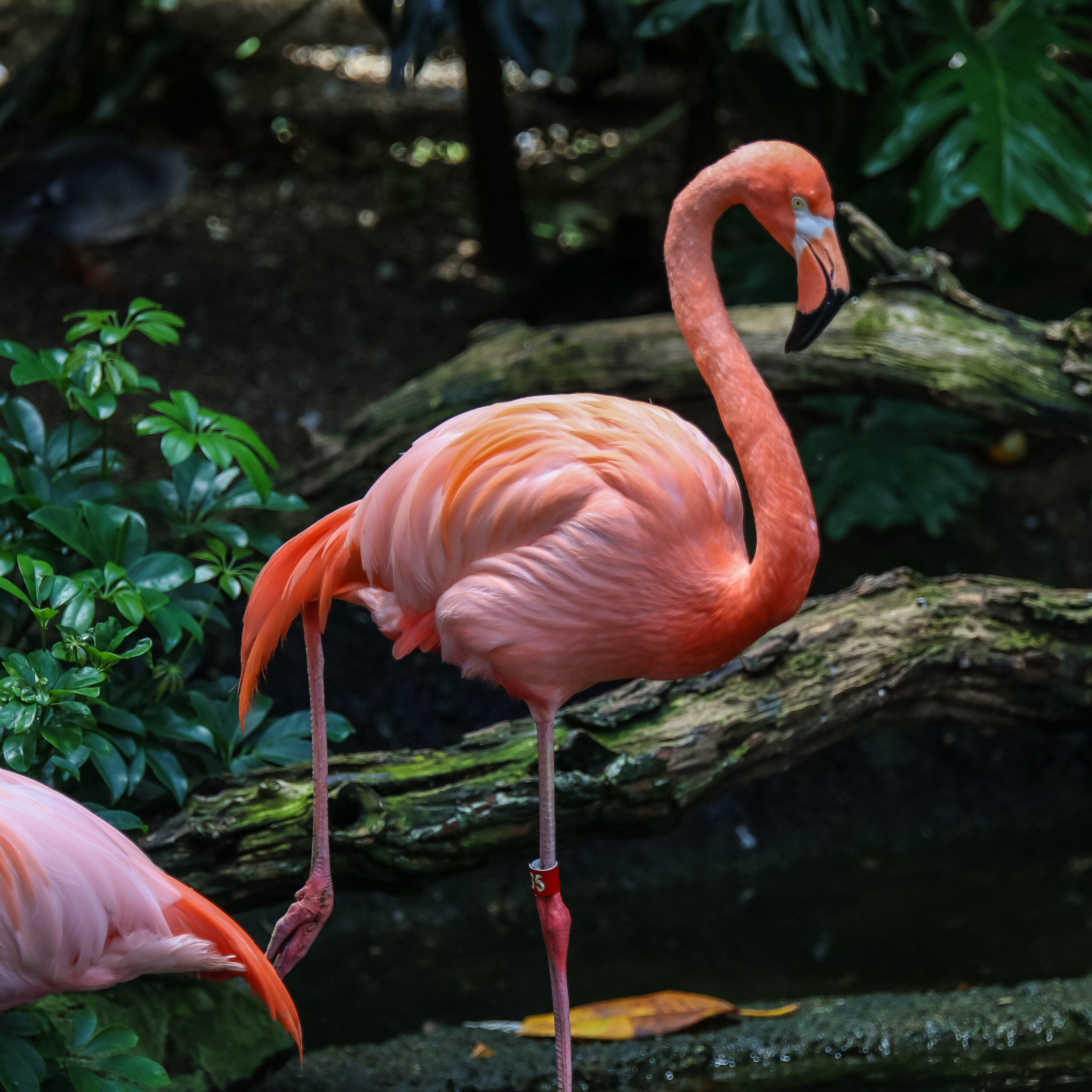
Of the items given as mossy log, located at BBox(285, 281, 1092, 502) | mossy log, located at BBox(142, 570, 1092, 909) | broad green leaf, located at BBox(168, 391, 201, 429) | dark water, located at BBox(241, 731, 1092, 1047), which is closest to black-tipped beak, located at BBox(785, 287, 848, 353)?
mossy log, located at BBox(142, 570, 1092, 909)

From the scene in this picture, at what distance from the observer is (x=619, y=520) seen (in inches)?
77.1

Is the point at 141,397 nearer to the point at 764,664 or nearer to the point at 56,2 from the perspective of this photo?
the point at 764,664

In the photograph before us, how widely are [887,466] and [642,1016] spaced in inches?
85.1

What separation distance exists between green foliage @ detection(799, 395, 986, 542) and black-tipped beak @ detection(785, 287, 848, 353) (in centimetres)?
208

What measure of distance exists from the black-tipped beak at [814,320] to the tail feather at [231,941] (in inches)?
52.8

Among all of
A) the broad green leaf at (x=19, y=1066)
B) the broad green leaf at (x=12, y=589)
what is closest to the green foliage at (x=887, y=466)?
the broad green leaf at (x=12, y=589)

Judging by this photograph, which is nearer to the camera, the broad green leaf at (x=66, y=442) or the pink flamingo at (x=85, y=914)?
the pink flamingo at (x=85, y=914)

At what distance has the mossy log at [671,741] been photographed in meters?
2.49

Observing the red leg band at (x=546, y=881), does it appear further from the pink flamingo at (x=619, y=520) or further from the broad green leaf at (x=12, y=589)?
the broad green leaf at (x=12, y=589)

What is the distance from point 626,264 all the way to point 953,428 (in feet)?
4.98

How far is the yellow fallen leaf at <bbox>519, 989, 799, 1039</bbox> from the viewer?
2.76 metres

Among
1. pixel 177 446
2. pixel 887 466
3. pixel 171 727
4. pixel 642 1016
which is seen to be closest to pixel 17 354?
pixel 177 446

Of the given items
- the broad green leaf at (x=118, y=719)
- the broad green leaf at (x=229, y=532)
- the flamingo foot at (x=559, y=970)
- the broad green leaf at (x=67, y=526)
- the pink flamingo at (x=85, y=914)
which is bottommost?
the flamingo foot at (x=559, y=970)

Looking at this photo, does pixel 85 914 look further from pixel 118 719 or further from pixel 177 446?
pixel 177 446
